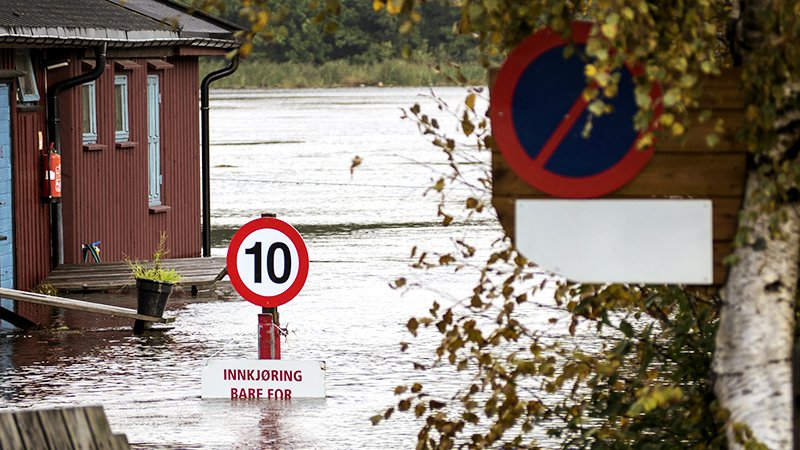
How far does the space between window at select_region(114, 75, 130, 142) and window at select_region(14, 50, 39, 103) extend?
2228 mm

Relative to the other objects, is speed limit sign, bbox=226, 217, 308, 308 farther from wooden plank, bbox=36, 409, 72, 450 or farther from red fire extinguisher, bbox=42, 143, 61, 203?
red fire extinguisher, bbox=42, 143, 61, 203

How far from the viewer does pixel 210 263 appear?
1844 centimetres

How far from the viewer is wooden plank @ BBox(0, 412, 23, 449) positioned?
543 centimetres

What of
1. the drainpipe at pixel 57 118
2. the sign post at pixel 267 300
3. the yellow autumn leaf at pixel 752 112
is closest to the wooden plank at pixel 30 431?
the yellow autumn leaf at pixel 752 112

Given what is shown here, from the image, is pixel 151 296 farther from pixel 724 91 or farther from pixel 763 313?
pixel 763 313

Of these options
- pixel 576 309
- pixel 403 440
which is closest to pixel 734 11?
pixel 576 309

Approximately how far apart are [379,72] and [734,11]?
102 metres

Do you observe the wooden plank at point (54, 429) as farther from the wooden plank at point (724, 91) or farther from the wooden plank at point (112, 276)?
the wooden plank at point (112, 276)

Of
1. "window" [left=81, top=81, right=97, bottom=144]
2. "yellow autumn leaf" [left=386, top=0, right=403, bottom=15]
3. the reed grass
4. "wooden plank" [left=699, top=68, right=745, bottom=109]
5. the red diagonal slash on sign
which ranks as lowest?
the red diagonal slash on sign

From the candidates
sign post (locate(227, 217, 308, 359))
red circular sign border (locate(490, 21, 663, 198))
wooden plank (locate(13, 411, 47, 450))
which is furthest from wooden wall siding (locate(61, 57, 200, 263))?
red circular sign border (locate(490, 21, 663, 198))

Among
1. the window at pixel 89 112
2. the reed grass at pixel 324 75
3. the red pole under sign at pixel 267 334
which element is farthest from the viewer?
the reed grass at pixel 324 75

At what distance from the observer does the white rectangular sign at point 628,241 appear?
15.7 ft

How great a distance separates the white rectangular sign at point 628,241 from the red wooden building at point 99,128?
1058 cm

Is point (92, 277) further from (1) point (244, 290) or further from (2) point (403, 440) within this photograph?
(2) point (403, 440)
